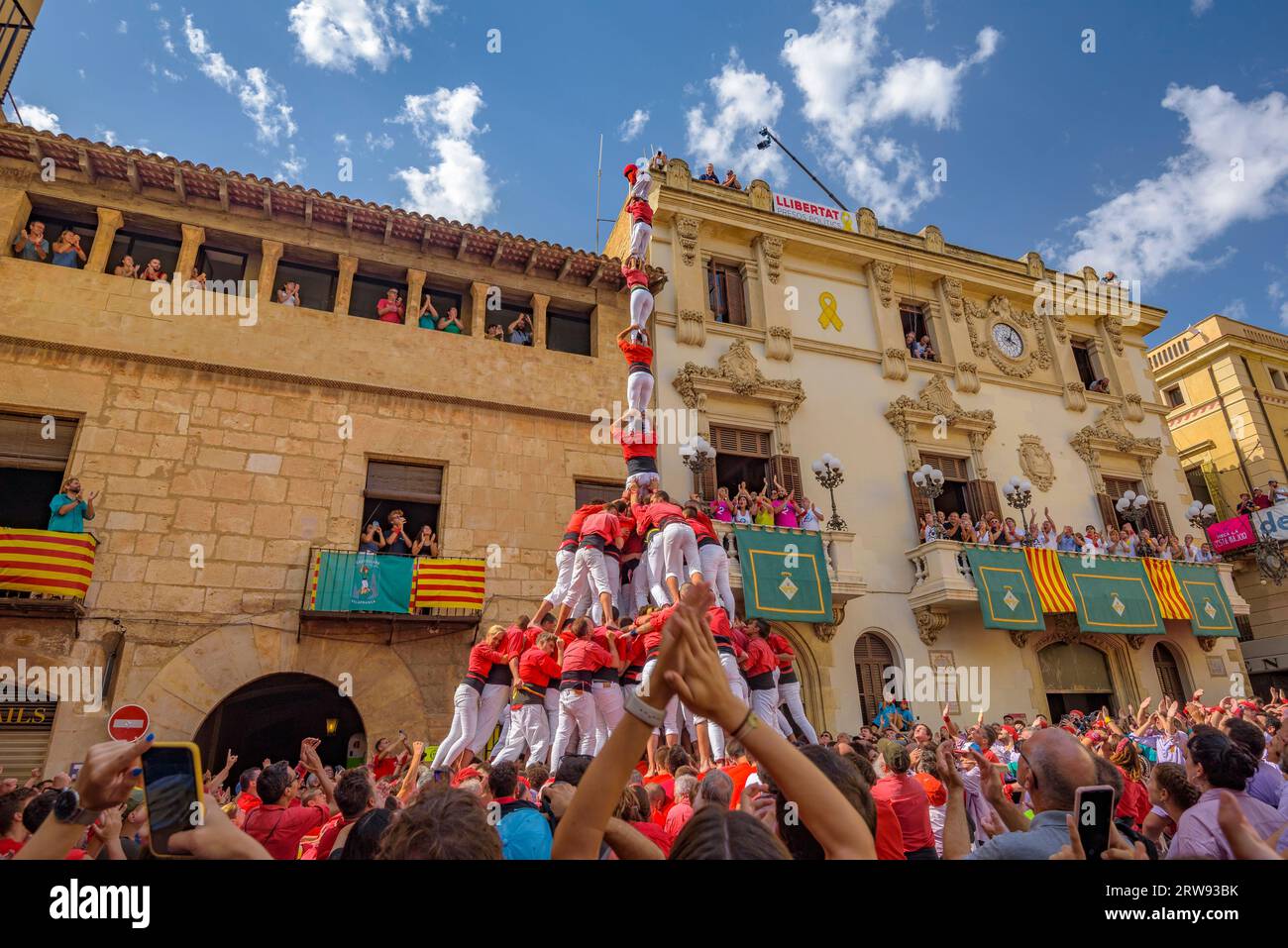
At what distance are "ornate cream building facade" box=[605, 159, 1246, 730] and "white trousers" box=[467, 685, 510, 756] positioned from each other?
7.46 metres

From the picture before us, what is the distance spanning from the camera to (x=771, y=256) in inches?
763

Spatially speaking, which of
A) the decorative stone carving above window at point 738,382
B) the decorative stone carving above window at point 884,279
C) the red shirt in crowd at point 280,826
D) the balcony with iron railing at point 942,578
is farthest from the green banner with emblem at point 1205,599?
the red shirt in crowd at point 280,826

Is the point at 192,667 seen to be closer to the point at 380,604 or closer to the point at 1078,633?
the point at 380,604

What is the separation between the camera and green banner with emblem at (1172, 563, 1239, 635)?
1825 cm

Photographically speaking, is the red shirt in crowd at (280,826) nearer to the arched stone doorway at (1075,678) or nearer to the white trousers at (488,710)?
the white trousers at (488,710)

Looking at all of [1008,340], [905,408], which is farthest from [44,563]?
A: [1008,340]

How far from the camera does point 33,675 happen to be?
34.6ft

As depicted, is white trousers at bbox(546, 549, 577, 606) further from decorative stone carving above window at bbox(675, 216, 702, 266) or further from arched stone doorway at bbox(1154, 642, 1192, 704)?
arched stone doorway at bbox(1154, 642, 1192, 704)

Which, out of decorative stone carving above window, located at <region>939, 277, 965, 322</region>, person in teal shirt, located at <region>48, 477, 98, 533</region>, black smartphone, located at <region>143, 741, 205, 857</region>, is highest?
decorative stone carving above window, located at <region>939, 277, 965, 322</region>

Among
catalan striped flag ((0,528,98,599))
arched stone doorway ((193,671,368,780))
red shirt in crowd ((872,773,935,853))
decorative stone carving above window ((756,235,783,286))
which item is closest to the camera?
red shirt in crowd ((872,773,935,853))

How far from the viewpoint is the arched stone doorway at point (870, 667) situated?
15570 millimetres

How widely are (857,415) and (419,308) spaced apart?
10746 mm

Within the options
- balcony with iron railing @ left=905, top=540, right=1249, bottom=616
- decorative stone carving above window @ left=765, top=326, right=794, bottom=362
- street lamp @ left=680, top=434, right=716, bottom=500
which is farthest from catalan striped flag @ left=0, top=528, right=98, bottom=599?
balcony with iron railing @ left=905, top=540, right=1249, bottom=616
